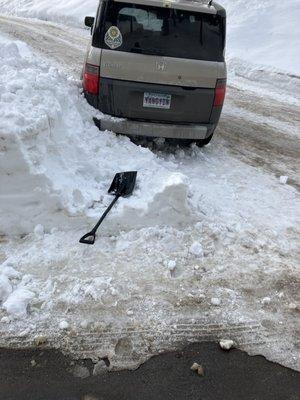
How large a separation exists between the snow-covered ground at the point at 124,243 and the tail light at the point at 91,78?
0.21 m

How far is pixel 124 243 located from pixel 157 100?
2362mm

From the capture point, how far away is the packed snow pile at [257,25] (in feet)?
52.0

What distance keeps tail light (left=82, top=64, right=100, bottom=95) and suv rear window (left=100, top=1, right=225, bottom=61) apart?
312 mm

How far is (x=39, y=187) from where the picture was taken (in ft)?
15.3

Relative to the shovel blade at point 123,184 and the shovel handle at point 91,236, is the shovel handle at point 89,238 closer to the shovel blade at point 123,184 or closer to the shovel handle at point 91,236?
the shovel handle at point 91,236

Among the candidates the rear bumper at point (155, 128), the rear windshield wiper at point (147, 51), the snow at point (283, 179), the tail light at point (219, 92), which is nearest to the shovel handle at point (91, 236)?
the rear bumper at point (155, 128)

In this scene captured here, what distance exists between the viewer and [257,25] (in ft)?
61.1

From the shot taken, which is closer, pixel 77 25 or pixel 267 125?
pixel 267 125

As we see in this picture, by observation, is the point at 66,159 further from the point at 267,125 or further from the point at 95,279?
the point at 267,125

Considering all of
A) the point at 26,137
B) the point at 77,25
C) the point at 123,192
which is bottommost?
the point at 77,25

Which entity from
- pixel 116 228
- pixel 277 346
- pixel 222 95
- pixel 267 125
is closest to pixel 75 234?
pixel 116 228

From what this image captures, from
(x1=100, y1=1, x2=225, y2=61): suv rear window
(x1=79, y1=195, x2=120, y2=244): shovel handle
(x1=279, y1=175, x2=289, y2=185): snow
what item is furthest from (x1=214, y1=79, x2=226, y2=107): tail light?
(x1=79, y1=195, x2=120, y2=244): shovel handle

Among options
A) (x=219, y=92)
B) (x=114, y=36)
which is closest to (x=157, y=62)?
(x=114, y=36)

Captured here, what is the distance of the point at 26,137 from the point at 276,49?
1386 centimetres
